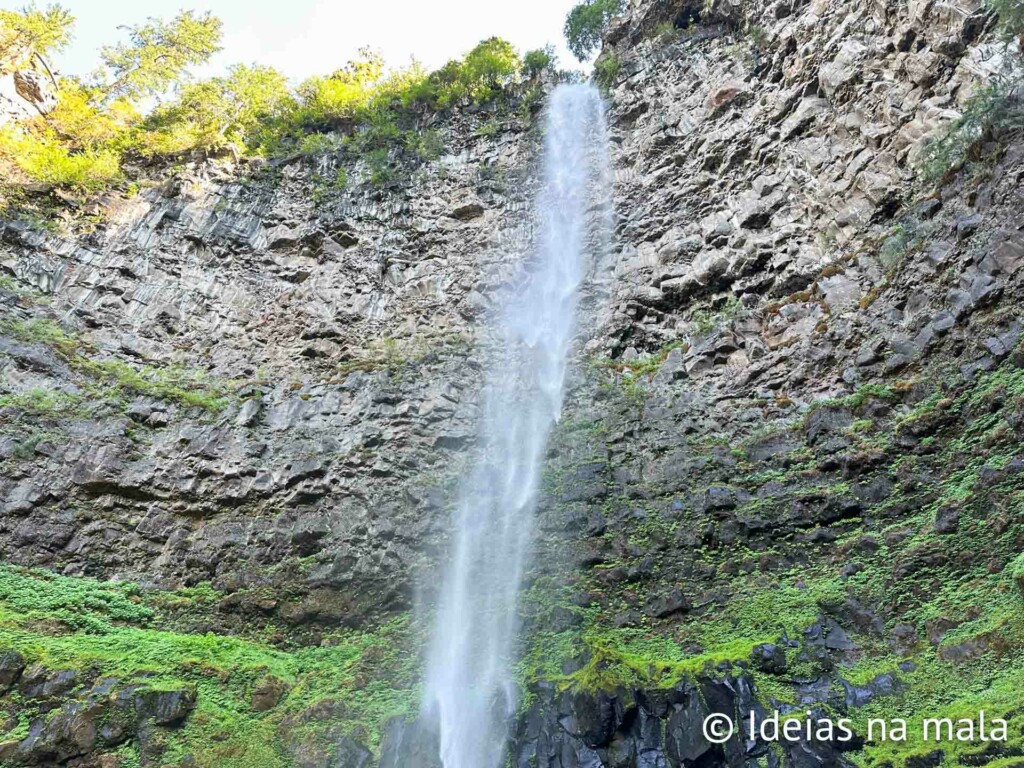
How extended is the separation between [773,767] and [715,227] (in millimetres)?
10538

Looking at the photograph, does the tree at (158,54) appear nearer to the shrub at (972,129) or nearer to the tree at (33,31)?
the tree at (33,31)

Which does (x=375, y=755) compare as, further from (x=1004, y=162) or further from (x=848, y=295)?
(x=1004, y=162)

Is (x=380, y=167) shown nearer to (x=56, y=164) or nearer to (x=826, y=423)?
(x=56, y=164)

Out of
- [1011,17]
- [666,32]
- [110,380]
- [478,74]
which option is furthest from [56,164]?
[1011,17]

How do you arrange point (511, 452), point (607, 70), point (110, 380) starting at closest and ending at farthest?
1. point (511, 452)
2. point (110, 380)
3. point (607, 70)

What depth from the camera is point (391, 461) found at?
36.2 ft

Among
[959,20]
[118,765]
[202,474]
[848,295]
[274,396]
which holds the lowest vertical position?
[118,765]

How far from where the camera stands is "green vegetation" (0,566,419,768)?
717cm

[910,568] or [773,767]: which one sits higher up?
[910,568]

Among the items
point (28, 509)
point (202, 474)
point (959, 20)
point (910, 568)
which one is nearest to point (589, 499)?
point (910, 568)

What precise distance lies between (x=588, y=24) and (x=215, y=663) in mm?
23022

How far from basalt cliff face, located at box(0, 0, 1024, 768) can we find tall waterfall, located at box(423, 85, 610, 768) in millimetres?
381

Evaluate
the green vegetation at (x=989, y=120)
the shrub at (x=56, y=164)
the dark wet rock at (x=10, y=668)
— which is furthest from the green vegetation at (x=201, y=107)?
the green vegetation at (x=989, y=120)

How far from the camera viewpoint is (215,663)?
8078 millimetres
